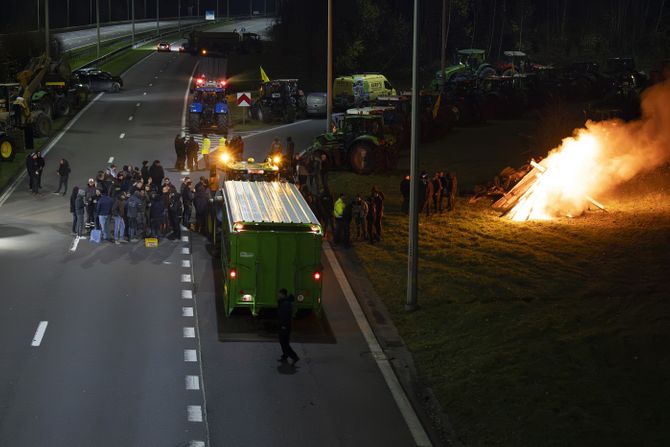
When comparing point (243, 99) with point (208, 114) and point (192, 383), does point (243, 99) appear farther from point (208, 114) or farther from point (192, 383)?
point (192, 383)

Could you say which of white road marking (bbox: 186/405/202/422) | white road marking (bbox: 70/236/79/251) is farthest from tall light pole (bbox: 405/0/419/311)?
white road marking (bbox: 70/236/79/251)

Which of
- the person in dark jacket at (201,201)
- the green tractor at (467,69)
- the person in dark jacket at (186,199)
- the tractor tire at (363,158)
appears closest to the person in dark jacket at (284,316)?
the person in dark jacket at (201,201)

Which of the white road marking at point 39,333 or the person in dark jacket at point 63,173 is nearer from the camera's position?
the white road marking at point 39,333

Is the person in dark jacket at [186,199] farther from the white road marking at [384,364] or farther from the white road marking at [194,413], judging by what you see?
the white road marking at [194,413]

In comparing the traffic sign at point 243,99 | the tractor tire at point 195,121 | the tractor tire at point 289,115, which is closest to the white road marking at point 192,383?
the tractor tire at point 195,121

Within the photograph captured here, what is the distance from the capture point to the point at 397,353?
68.0 ft

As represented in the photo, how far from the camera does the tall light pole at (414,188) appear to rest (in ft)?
72.8

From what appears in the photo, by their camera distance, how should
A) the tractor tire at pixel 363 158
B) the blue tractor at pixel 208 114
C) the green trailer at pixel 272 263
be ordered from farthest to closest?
the blue tractor at pixel 208 114 < the tractor tire at pixel 363 158 < the green trailer at pixel 272 263

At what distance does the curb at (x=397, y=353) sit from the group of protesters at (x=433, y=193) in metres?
4.98

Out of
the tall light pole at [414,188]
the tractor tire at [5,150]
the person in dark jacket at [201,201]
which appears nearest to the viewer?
the tall light pole at [414,188]

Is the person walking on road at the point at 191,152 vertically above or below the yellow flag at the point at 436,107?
below

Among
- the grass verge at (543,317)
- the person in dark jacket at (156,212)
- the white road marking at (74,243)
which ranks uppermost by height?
the person in dark jacket at (156,212)

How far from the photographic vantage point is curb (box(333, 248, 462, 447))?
1665 centimetres

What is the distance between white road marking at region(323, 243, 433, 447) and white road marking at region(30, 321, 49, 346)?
6447 mm
